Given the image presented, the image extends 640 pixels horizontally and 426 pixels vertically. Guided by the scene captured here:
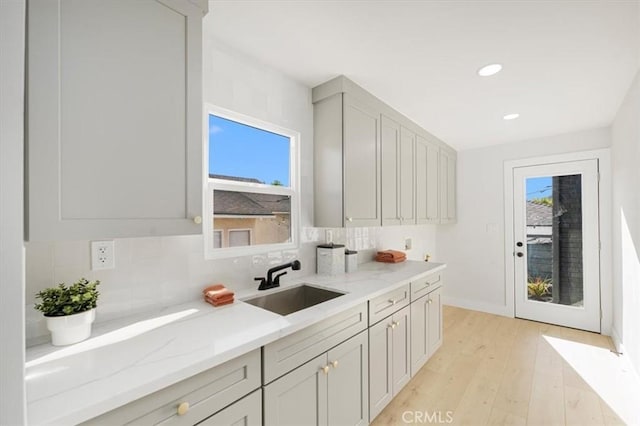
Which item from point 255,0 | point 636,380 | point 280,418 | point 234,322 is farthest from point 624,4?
point 636,380

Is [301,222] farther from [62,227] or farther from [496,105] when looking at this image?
[496,105]

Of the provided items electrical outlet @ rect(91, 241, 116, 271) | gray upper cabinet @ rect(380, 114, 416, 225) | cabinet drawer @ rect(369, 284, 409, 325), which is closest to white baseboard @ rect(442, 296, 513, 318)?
gray upper cabinet @ rect(380, 114, 416, 225)

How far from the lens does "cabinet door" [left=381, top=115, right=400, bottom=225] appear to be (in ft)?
8.07

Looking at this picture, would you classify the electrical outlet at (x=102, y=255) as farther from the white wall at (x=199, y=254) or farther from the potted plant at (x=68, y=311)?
the potted plant at (x=68, y=311)

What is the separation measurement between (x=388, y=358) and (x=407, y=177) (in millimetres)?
1713

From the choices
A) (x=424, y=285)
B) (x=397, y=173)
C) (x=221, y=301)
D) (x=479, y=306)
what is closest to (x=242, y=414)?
(x=221, y=301)

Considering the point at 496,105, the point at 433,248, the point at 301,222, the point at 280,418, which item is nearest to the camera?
the point at 280,418

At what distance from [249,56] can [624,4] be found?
1.98 m

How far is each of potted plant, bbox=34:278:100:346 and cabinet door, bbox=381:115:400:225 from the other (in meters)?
2.04

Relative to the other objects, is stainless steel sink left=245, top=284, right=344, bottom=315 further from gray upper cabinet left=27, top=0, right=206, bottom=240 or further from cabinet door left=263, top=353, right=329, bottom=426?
gray upper cabinet left=27, top=0, right=206, bottom=240

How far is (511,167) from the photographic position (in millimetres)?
3691

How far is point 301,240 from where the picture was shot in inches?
83.7

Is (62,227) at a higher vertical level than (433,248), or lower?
higher

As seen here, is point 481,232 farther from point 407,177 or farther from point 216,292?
point 216,292
